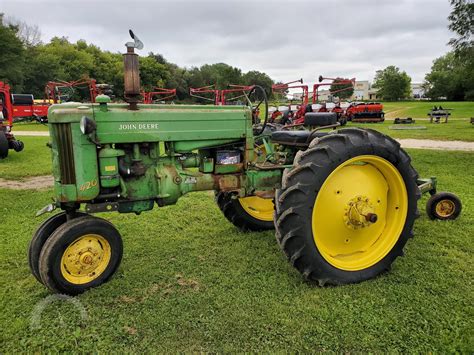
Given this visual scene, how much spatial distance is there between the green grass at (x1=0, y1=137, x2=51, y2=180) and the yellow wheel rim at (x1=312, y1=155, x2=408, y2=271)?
7.39 meters

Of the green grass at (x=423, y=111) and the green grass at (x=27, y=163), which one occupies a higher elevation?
the green grass at (x=423, y=111)

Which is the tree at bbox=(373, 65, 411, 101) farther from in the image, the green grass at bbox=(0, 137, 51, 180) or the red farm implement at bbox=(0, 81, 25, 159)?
the green grass at bbox=(0, 137, 51, 180)

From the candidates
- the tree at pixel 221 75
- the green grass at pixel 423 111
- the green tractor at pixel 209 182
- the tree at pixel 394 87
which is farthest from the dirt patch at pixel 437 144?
the tree at pixel 394 87

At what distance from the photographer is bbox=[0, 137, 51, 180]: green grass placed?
8.64m

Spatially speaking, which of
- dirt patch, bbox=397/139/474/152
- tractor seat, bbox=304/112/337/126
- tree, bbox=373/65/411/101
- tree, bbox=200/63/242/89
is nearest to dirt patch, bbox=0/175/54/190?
tractor seat, bbox=304/112/337/126

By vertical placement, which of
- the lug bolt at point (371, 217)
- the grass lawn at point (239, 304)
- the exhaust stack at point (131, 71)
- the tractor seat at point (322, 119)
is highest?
the exhaust stack at point (131, 71)

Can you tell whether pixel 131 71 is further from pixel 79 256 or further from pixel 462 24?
pixel 462 24

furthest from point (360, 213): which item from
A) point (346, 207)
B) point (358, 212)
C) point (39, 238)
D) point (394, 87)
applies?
point (394, 87)

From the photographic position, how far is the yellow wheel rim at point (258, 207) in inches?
184

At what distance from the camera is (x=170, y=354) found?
241 centimetres

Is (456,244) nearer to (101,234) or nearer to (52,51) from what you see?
(101,234)

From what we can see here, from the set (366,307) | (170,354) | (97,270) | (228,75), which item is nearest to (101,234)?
(97,270)

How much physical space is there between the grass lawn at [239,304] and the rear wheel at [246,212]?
0.72ft

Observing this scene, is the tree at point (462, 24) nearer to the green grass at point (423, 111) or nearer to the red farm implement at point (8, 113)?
the red farm implement at point (8, 113)
